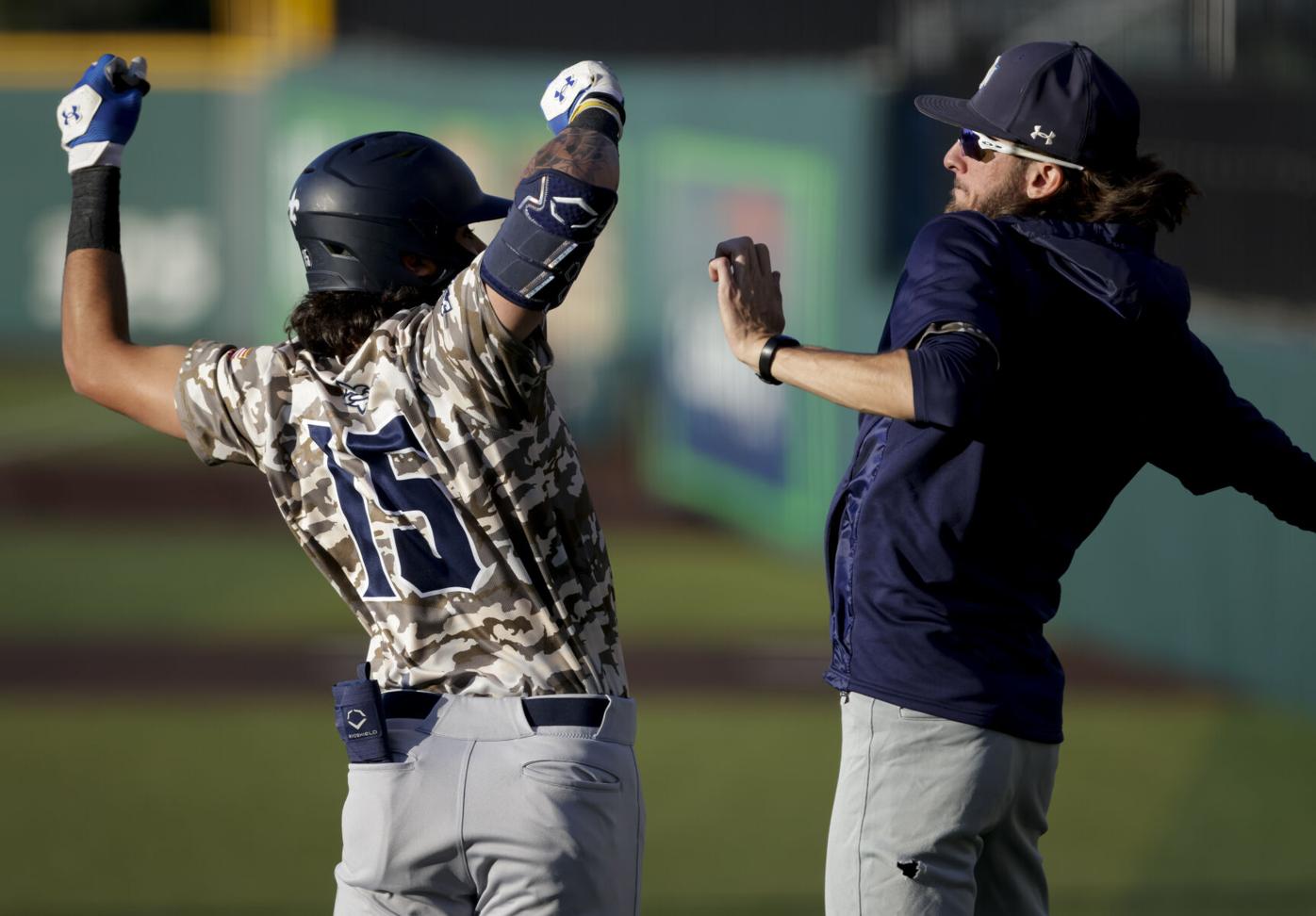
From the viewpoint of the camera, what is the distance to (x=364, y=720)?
10.7 feet

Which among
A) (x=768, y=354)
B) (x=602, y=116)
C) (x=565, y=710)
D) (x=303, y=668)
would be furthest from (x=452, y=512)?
(x=303, y=668)

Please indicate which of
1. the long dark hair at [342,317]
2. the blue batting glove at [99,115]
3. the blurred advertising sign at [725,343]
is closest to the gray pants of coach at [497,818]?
the long dark hair at [342,317]

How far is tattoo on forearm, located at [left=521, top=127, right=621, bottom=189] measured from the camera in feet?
10.2

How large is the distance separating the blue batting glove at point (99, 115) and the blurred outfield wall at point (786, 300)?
1990mm

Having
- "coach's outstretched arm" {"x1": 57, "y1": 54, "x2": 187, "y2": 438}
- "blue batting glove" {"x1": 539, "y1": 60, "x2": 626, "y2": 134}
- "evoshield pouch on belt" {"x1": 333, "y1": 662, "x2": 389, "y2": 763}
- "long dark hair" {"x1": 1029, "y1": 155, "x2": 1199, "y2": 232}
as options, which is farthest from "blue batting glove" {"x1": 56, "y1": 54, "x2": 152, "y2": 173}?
"long dark hair" {"x1": 1029, "y1": 155, "x2": 1199, "y2": 232}

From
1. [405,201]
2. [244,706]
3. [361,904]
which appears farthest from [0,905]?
[405,201]

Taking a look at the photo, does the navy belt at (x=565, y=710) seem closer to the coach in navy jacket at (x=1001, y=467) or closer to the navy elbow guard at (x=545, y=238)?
the coach in navy jacket at (x=1001, y=467)

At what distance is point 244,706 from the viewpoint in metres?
8.66

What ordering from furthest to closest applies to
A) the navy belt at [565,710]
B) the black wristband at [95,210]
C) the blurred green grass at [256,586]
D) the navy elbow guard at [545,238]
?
the blurred green grass at [256,586]
the black wristband at [95,210]
the navy belt at [565,710]
the navy elbow guard at [545,238]

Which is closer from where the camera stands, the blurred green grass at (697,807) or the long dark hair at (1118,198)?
the long dark hair at (1118,198)

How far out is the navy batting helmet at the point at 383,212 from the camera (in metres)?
3.39

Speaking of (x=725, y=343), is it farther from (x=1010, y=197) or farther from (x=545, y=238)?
(x=545, y=238)

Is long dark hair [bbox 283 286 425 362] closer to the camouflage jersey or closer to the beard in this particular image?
the camouflage jersey

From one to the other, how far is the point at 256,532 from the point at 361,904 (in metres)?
10.5
